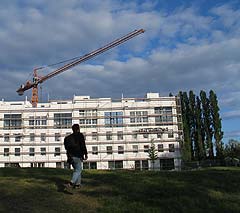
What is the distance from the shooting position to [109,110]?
78.9 meters

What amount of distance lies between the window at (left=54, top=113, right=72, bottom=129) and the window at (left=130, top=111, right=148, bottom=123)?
1516 cm

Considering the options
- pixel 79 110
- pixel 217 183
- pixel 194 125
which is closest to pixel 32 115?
pixel 79 110

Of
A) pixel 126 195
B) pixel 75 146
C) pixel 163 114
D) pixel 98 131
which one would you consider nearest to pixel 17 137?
pixel 98 131

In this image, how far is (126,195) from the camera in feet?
30.2

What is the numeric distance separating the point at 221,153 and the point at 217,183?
5849 cm

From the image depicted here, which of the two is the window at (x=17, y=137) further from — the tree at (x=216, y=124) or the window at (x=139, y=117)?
the tree at (x=216, y=124)

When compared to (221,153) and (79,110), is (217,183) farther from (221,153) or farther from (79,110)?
(79,110)

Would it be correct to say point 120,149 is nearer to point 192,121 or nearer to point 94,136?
point 94,136

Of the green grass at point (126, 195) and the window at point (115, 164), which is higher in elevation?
the green grass at point (126, 195)

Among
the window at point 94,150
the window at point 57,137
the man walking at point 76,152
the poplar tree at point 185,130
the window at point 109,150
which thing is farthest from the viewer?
the window at point 57,137

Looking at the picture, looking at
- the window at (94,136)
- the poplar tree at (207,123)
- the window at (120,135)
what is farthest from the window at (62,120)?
the poplar tree at (207,123)

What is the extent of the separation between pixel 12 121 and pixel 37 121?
6.07 meters

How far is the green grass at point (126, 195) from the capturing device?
8.05 m

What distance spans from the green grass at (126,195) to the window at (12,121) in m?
69.9
